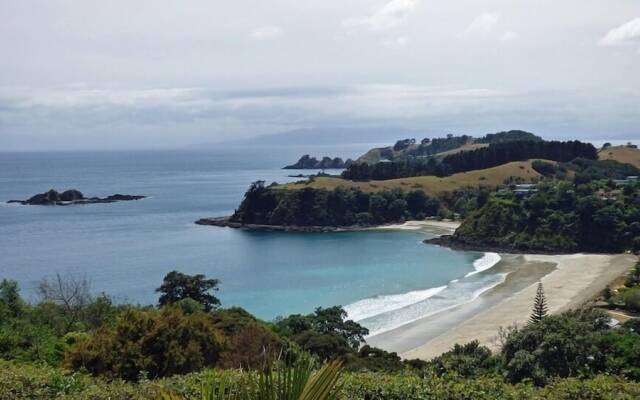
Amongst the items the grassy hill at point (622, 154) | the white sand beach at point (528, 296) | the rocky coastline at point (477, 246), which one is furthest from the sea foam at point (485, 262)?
the grassy hill at point (622, 154)

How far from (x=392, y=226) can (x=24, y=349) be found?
64.2 meters

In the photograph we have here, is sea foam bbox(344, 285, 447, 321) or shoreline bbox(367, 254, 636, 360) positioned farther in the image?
sea foam bbox(344, 285, 447, 321)

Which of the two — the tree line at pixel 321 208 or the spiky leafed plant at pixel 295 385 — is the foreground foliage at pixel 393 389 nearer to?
the spiky leafed plant at pixel 295 385

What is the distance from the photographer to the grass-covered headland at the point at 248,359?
695cm

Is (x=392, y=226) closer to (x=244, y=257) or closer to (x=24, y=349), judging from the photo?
(x=244, y=257)

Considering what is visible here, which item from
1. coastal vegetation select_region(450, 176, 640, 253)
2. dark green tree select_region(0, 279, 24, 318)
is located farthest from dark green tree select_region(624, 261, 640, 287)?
dark green tree select_region(0, 279, 24, 318)

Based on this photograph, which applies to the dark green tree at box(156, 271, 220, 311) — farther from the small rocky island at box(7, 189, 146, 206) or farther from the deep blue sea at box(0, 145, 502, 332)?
the small rocky island at box(7, 189, 146, 206)

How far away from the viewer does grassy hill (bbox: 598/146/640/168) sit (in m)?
107

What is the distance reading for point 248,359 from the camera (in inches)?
319

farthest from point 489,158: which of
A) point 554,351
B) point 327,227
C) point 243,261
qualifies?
point 554,351

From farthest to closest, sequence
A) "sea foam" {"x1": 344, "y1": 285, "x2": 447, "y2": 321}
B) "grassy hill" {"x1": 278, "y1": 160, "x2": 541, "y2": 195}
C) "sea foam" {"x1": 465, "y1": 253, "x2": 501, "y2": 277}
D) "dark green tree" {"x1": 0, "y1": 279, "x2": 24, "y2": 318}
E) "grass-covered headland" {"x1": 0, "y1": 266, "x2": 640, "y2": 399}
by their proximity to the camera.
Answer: "grassy hill" {"x1": 278, "y1": 160, "x2": 541, "y2": 195}
"sea foam" {"x1": 465, "y1": 253, "x2": 501, "y2": 277}
"sea foam" {"x1": 344, "y1": 285, "x2": 447, "y2": 321}
"dark green tree" {"x1": 0, "y1": 279, "x2": 24, "y2": 318}
"grass-covered headland" {"x1": 0, "y1": 266, "x2": 640, "y2": 399}

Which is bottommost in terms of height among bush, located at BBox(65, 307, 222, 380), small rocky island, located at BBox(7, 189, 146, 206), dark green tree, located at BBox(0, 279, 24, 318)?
dark green tree, located at BBox(0, 279, 24, 318)

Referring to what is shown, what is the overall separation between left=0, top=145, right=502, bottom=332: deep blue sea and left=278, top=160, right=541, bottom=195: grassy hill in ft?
46.0

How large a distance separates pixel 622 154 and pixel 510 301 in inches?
3350
